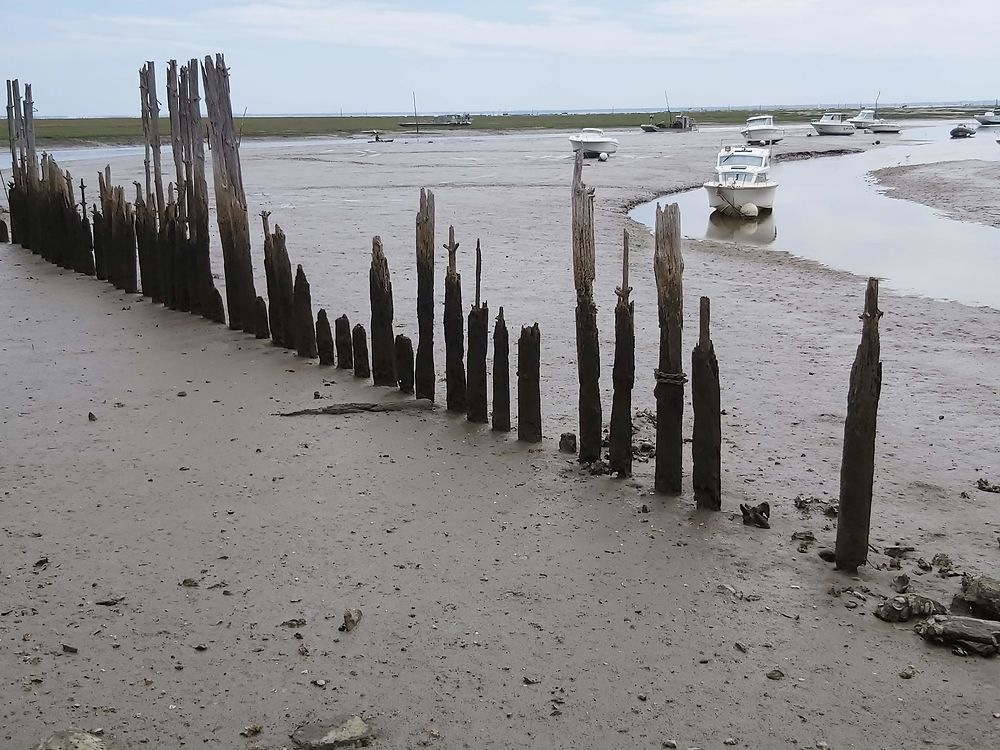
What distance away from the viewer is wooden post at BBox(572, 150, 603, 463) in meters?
7.82

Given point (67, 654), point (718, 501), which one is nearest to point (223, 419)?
point (67, 654)

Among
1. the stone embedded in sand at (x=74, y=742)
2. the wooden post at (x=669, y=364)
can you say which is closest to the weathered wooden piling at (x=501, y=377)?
the wooden post at (x=669, y=364)

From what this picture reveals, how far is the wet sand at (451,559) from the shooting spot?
4773 mm

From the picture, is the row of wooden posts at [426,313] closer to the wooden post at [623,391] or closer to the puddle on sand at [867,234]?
the wooden post at [623,391]

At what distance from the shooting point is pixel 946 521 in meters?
6.94

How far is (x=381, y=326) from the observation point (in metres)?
10.0

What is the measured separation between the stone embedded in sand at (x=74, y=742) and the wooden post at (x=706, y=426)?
420 centimetres

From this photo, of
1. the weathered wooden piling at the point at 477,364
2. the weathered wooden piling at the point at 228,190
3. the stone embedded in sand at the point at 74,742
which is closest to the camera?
the stone embedded in sand at the point at 74,742

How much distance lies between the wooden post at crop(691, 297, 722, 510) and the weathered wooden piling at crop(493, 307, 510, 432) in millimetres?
1882

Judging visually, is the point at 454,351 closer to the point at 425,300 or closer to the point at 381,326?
the point at 425,300

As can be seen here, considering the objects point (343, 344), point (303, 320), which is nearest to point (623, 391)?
point (343, 344)

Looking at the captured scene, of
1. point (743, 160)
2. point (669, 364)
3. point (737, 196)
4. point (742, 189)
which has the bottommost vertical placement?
point (669, 364)

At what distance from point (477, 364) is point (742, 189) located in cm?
2179

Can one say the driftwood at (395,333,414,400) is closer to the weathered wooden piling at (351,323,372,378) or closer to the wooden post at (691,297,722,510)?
the weathered wooden piling at (351,323,372,378)
